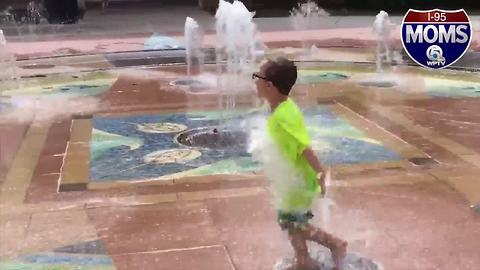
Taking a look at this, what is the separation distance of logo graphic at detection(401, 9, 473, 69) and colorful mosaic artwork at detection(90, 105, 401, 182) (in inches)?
160

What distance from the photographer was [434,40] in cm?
1155

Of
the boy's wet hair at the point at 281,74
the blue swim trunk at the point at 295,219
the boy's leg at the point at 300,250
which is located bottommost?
the boy's leg at the point at 300,250

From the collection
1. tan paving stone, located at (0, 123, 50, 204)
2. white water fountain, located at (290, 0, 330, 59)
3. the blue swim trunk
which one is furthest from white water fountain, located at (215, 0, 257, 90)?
the blue swim trunk

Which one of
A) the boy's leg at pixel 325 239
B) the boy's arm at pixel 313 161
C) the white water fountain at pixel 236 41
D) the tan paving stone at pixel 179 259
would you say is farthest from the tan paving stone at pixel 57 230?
the white water fountain at pixel 236 41

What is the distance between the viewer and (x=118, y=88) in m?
10.4

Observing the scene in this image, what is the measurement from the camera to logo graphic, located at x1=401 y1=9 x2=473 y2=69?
455 inches

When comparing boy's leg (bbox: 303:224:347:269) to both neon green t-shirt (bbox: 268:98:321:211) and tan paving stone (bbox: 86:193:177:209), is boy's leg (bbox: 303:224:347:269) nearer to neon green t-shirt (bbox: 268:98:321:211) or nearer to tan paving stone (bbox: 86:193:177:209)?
neon green t-shirt (bbox: 268:98:321:211)

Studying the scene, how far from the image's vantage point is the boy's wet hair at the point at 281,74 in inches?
142

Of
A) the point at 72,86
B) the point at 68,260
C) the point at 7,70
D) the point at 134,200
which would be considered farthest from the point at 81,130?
the point at 7,70

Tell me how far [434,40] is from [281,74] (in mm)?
8502

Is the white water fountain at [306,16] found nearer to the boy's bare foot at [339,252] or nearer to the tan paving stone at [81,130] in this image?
the tan paving stone at [81,130]

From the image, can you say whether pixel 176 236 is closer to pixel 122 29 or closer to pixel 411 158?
pixel 411 158

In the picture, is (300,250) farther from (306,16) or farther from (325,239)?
(306,16)

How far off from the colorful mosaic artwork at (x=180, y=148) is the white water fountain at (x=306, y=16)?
752 cm
